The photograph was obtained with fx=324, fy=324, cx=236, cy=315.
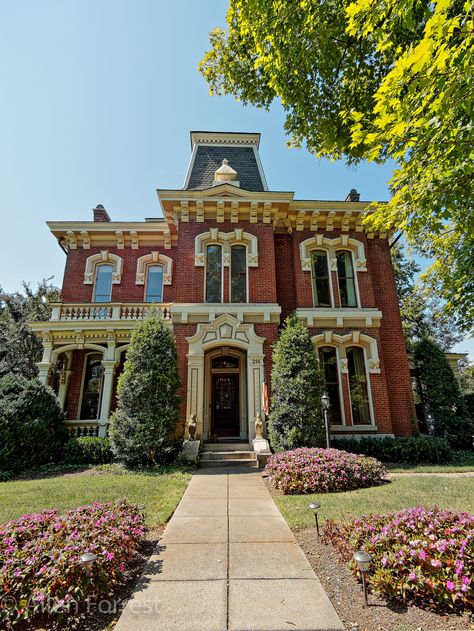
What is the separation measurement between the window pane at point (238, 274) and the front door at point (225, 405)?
3.14m

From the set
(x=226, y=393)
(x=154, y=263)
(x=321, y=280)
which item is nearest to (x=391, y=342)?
(x=321, y=280)

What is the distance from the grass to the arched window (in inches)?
445

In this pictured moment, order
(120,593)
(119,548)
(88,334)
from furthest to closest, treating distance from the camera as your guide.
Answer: (88,334), (119,548), (120,593)

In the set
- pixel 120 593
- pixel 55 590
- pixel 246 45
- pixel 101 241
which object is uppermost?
pixel 246 45

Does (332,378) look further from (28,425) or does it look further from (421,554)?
(28,425)

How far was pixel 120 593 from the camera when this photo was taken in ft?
10.6

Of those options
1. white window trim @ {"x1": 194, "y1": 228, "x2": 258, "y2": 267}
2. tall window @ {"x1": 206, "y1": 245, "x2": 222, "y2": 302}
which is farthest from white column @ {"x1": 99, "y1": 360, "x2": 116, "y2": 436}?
white window trim @ {"x1": 194, "y1": 228, "x2": 258, "y2": 267}

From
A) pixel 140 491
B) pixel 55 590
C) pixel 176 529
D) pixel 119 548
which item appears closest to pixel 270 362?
pixel 140 491

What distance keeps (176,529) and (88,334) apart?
9.63 meters

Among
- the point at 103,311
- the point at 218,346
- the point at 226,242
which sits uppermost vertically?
the point at 226,242

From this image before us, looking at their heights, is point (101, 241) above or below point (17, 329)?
above

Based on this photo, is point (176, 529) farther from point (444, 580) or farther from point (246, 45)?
point (246, 45)

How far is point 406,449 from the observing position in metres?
10.4

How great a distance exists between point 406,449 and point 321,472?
5021 mm
